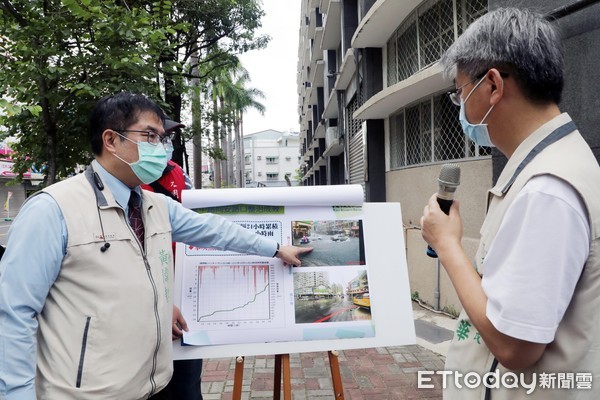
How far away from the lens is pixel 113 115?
1688mm

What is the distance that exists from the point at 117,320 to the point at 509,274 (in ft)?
4.19

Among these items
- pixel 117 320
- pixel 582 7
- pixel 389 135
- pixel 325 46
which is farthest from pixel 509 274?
pixel 325 46

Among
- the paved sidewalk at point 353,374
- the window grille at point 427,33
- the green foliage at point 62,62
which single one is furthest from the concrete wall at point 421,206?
the green foliage at point 62,62

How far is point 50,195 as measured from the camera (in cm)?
141

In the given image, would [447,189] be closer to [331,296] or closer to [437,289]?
[331,296]

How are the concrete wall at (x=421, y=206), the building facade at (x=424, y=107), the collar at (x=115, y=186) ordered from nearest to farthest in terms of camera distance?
1. the collar at (x=115, y=186)
2. the building facade at (x=424, y=107)
3. the concrete wall at (x=421, y=206)

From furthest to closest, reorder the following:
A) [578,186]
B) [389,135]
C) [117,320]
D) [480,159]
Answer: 1. [389,135]
2. [480,159]
3. [117,320]
4. [578,186]

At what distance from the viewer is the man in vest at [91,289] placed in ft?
4.24

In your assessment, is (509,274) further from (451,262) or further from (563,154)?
(563,154)

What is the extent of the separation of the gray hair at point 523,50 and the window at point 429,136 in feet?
13.0

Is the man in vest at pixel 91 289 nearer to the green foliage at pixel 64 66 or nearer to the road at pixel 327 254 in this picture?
the road at pixel 327 254

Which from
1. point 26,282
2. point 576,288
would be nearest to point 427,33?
point 576,288

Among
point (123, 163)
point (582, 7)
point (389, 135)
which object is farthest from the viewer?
point (389, 135)

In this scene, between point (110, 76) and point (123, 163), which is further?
point (110, 76)
